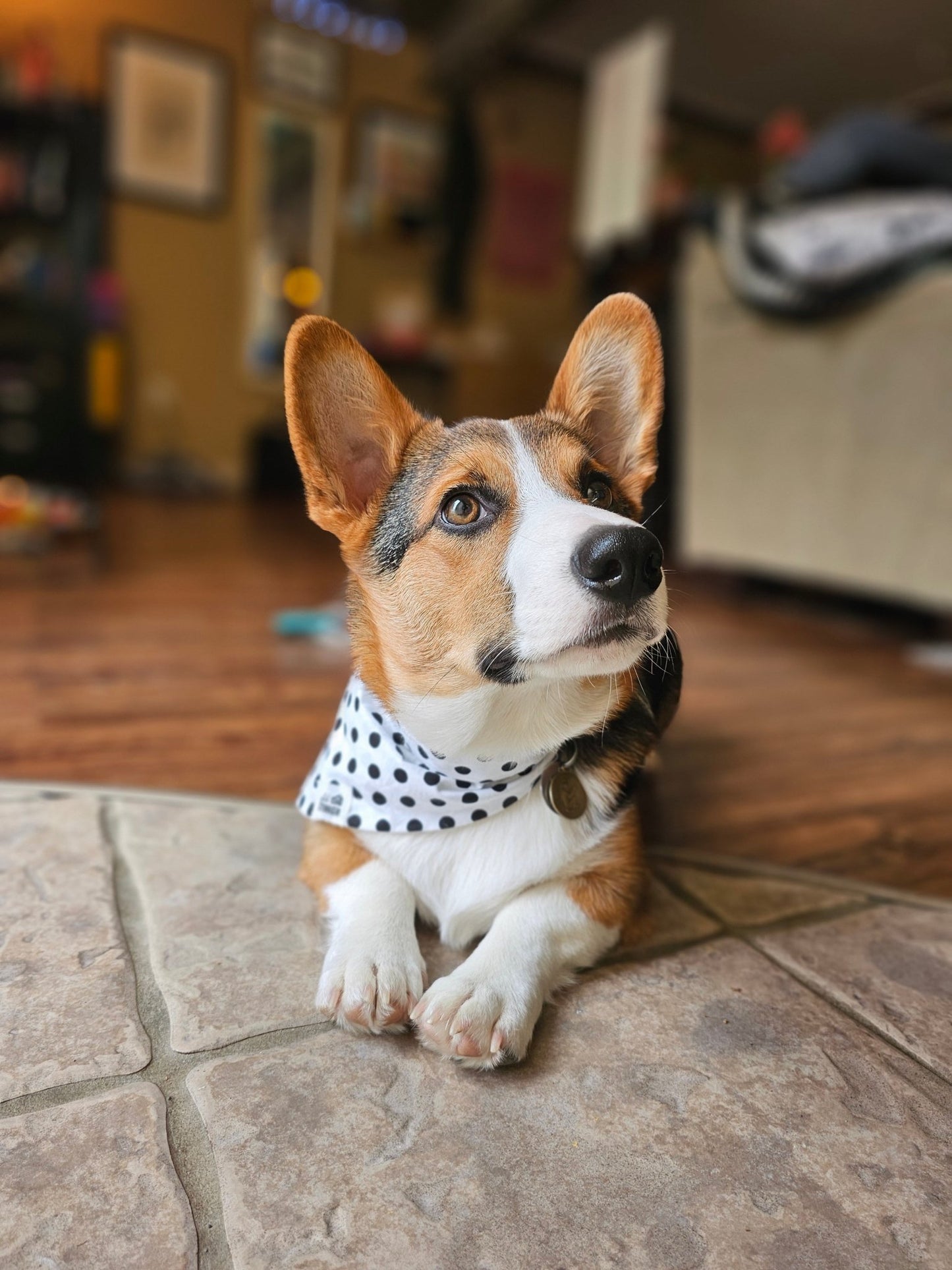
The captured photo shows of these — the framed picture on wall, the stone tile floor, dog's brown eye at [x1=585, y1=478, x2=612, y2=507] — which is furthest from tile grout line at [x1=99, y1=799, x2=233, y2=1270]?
the framed picture on wall

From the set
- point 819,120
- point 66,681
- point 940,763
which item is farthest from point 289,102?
point 940,763

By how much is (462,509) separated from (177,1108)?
71 cm

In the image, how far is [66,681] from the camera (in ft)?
7.43

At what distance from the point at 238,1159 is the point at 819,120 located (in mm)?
9402

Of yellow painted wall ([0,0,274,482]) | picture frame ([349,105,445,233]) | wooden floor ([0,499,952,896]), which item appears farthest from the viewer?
picture frame ([349,105,445,233])

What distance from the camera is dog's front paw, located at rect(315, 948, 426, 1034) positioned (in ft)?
3.20

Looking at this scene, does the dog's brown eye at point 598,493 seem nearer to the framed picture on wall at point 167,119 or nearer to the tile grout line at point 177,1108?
the tile grout line at point 177,1108

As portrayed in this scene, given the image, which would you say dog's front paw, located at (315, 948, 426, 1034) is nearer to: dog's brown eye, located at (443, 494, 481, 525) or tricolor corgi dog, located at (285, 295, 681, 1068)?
tricolor corgi dog, located at (285, 295, 681, 1068)

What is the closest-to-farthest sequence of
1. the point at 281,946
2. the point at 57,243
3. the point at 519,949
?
the point at 519,949
the point at 281,946
the point at 57,243

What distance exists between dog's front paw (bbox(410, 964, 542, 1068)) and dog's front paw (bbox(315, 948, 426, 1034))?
1.1 inches

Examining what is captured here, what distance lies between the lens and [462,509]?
3.62 ft

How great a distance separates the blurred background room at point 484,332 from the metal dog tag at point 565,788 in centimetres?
29

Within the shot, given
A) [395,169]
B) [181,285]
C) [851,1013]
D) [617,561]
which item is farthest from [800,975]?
[395,169]

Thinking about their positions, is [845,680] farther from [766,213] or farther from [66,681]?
[66,681]
